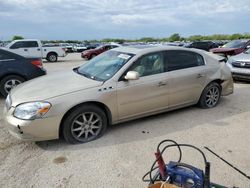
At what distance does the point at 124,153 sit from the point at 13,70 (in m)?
4.54

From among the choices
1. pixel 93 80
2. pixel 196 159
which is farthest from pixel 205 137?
pixel 93 80

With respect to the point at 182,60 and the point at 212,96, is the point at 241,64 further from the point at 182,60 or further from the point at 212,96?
the point at 182,60

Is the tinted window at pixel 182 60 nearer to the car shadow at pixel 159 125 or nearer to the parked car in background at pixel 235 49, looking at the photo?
the car shadow at pixel 159 125

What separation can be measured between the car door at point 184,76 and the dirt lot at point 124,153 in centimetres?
42

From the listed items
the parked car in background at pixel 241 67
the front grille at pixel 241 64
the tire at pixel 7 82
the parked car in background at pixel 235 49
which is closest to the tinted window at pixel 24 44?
the tire at pixel 7 82

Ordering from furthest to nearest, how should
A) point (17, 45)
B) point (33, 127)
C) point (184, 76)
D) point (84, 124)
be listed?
point (17, 45)
point (184, 76)
point (84, 124)
point (33, 127)

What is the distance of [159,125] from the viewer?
4551mm

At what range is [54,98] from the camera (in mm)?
3594

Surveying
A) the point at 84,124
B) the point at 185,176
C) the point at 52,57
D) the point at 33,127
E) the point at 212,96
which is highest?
the point at 185,176

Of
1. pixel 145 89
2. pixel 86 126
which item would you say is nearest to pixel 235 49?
pixel 145 89

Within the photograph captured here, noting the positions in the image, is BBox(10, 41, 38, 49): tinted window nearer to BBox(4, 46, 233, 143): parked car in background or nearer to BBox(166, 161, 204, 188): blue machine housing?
BBox(4, 46, 233, 143): parked car in background

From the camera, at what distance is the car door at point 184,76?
4.71 meters

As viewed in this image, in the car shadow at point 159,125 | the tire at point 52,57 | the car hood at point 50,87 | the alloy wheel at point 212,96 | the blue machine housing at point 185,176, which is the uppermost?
the car hood at point 50,87

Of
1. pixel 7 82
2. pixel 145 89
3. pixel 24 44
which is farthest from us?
pixel 24 44
